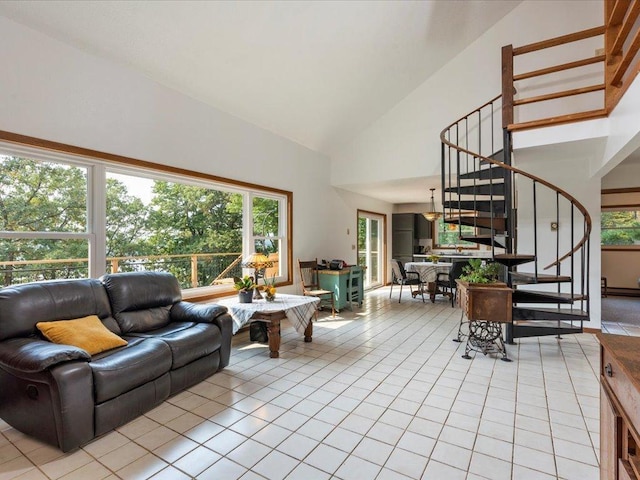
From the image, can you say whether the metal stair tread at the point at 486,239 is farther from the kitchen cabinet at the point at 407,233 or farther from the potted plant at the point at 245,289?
the kitchen cabinet at the point at 407,233

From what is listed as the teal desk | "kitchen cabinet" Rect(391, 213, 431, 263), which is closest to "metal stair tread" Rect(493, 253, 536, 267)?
the teal desk

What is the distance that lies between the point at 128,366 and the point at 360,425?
160 cm

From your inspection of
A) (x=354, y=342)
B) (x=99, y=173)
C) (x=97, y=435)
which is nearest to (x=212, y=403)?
(x=97, y=435)

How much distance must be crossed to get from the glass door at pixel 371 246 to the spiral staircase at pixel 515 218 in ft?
9.72

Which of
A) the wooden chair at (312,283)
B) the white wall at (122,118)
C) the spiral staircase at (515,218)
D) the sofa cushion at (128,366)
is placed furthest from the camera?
A: the wooden chair at (312,283)

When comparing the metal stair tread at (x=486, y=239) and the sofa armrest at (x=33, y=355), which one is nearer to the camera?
the sofa armrest at (x=33, y=355)

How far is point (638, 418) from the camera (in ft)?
3.00

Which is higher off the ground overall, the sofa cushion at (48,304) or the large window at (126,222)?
the large window at (126,222)

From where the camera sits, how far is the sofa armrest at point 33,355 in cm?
185

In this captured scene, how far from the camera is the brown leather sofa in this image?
1.89m

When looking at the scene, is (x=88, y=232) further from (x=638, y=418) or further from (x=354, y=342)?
(x=638, y=418)

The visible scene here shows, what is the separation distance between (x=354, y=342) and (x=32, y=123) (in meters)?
3.75

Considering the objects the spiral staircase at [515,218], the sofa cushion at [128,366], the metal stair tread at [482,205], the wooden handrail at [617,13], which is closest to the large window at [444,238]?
the spiral staircase at [515,218]

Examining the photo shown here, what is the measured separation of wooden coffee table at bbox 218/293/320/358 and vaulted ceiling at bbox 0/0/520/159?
2497 millimetres
